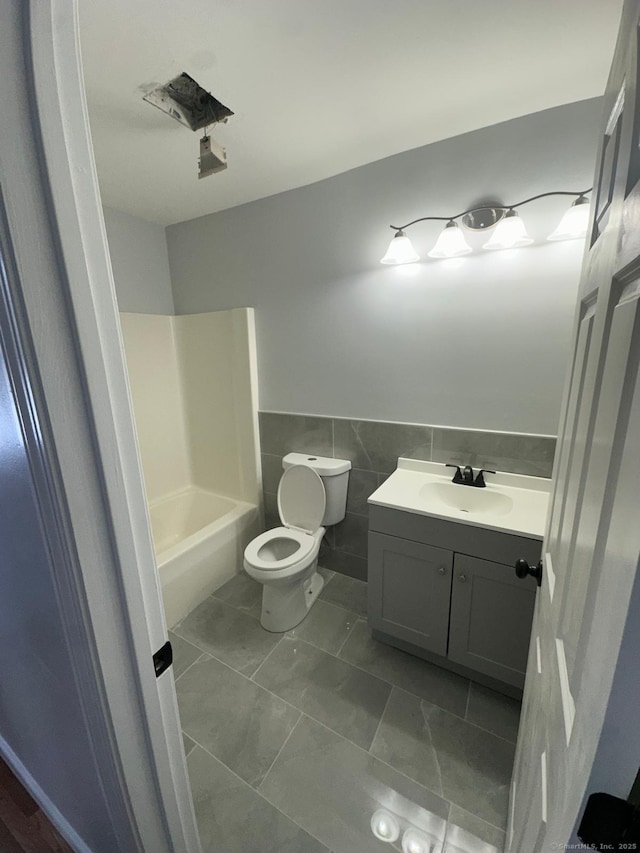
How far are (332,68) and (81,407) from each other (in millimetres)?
1384

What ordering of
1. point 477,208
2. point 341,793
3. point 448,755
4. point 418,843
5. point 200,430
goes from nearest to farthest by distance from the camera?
point 418,843
point 341,793
point 448,755
point 477,208
point 200,430

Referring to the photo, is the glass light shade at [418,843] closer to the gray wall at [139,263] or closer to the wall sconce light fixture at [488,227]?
the wall sconce light fixture at [488,227]

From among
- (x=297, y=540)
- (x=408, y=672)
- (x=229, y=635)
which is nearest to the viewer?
(x=408, y=672)

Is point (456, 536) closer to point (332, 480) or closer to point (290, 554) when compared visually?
point (332, 480)

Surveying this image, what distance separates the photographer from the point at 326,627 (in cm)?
185

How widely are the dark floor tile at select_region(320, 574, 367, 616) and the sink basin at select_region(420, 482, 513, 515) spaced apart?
846 mm

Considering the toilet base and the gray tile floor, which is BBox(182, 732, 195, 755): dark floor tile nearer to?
the gray tile floor

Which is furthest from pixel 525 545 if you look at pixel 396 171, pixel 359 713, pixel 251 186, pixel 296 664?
pixel 251 186

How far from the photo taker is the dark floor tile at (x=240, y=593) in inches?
79.9

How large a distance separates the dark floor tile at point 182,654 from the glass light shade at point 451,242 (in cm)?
228

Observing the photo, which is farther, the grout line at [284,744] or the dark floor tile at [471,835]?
the grout line at [284,744]

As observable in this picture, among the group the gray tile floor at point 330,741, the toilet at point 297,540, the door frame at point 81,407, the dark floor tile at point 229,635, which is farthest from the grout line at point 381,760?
the door frame at point 81,407

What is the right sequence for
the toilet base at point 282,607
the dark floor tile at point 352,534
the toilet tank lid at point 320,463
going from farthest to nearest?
1. the dark floor tile at point 352,534
2. the toilet tank lid at point 320,463
3. the toilet base at point 282,607

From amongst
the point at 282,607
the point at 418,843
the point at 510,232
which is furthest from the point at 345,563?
the point at 510,232
